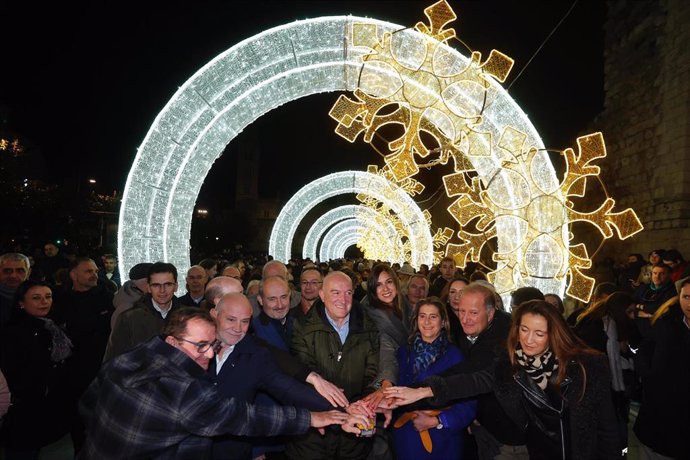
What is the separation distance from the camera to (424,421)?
3582 mm

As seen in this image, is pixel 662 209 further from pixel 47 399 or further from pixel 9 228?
pixel 9 228

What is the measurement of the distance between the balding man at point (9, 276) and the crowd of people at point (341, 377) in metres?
0.02

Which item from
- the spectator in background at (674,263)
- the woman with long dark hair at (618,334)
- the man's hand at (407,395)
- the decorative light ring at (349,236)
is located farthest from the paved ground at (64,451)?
the decorative light ring at (349,236)

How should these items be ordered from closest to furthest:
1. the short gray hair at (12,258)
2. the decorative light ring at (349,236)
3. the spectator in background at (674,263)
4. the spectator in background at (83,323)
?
1. the spectator in background at (83,323)
2. the short gray hair at (12,258)
3. the spectator in background at (674,263)
4. the decorative light ring at (349,236)

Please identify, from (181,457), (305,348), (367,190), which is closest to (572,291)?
(305,348)

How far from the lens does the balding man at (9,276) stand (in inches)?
210

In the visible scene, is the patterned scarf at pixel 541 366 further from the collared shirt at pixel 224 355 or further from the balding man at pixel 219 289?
the balding man at pixel 219 289

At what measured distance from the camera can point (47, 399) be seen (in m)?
4.19

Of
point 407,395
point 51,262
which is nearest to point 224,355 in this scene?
point 407,395

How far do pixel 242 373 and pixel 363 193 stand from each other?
59.7 feet

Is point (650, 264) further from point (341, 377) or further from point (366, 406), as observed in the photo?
point (366, 406)

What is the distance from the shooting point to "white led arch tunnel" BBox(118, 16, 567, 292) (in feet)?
24.7

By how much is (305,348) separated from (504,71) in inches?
207

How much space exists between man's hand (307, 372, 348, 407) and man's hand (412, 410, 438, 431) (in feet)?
2.04
